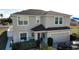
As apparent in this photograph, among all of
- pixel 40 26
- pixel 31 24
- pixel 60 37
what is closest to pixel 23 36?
pixel 31 24

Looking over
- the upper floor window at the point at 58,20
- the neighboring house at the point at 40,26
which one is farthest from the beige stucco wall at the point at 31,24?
the upper floor window at the point at 58,20

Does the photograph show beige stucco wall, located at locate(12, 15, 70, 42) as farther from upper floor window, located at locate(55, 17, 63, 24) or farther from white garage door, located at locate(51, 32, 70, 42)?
white garage door, located at locate(51, 32, 70, 42)

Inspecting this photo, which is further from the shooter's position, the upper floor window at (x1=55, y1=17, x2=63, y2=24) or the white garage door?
the upper floor window at (x1=55, y1=17, x2=63, y2=24)

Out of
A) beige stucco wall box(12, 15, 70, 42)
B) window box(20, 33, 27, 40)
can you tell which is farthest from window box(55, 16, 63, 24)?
window box(20, 33, 27, 40)

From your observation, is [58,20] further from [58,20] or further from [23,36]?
[23,36]

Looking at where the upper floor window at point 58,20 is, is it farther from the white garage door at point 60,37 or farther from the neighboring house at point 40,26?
the white garage door at point 60,37
